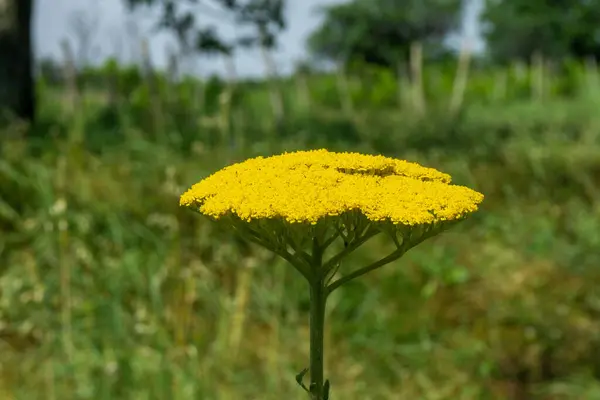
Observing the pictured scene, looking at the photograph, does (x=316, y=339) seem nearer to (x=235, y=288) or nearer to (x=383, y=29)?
(x=235, y=288)

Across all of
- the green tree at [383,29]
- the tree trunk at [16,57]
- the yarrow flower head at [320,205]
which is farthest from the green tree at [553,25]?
the yarrow flower head at [320,205]

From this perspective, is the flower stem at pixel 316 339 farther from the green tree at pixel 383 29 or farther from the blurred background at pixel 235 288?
the green tree at pixel 383 29

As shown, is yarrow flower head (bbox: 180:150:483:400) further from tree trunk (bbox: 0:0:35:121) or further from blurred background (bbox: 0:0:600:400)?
tree trunk (bbox: 0:0:35:121)

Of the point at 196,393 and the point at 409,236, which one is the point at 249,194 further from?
the point at 196,393

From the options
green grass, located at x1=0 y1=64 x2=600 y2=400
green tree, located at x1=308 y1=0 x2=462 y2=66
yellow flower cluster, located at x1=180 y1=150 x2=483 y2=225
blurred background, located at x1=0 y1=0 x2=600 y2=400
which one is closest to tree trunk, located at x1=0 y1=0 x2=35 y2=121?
blurred background, located at x1=0 y1=0 x2=600 y2=400

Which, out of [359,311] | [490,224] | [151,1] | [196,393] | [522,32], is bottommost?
[196,393]

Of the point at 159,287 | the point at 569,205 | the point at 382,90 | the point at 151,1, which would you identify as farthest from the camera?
the point at 382,90

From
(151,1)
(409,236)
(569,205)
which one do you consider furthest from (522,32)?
(409,236)
